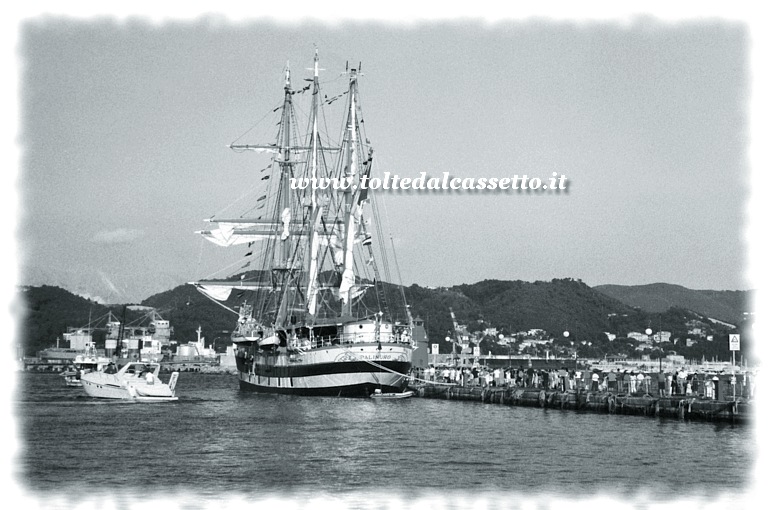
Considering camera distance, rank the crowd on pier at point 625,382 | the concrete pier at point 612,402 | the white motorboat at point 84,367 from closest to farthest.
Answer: the concrete pier at point 612,402 → the crowd on pier at point 625,382 → the white motorboat at point 84,367

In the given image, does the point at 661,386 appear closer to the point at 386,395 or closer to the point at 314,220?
the point at 386,395

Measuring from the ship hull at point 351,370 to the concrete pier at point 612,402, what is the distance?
14.3 ft

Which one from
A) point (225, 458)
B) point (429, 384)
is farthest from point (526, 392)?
point (225, 458)

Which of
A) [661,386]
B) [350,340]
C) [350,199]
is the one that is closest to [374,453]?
[661,386]

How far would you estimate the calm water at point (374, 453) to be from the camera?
29234 mm

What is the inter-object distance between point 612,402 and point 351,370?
74.4ft

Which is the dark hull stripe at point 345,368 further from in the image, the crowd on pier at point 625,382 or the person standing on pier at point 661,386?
the person standing on pier at point 661,386

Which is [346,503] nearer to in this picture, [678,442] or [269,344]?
[678,442]

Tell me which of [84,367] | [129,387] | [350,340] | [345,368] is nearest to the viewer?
[129,387]

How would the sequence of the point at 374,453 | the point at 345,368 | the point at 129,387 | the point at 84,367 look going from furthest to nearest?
the point at 84,367 → the point at 345,368 → the point at 129,387 → the point at 374,453

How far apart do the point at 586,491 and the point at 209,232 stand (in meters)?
72.0

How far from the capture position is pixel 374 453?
3728cm

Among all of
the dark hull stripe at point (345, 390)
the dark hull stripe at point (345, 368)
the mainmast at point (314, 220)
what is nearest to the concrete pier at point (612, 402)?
the dark hull stripe at point (345, 368)

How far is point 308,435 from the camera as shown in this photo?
44562 mm
